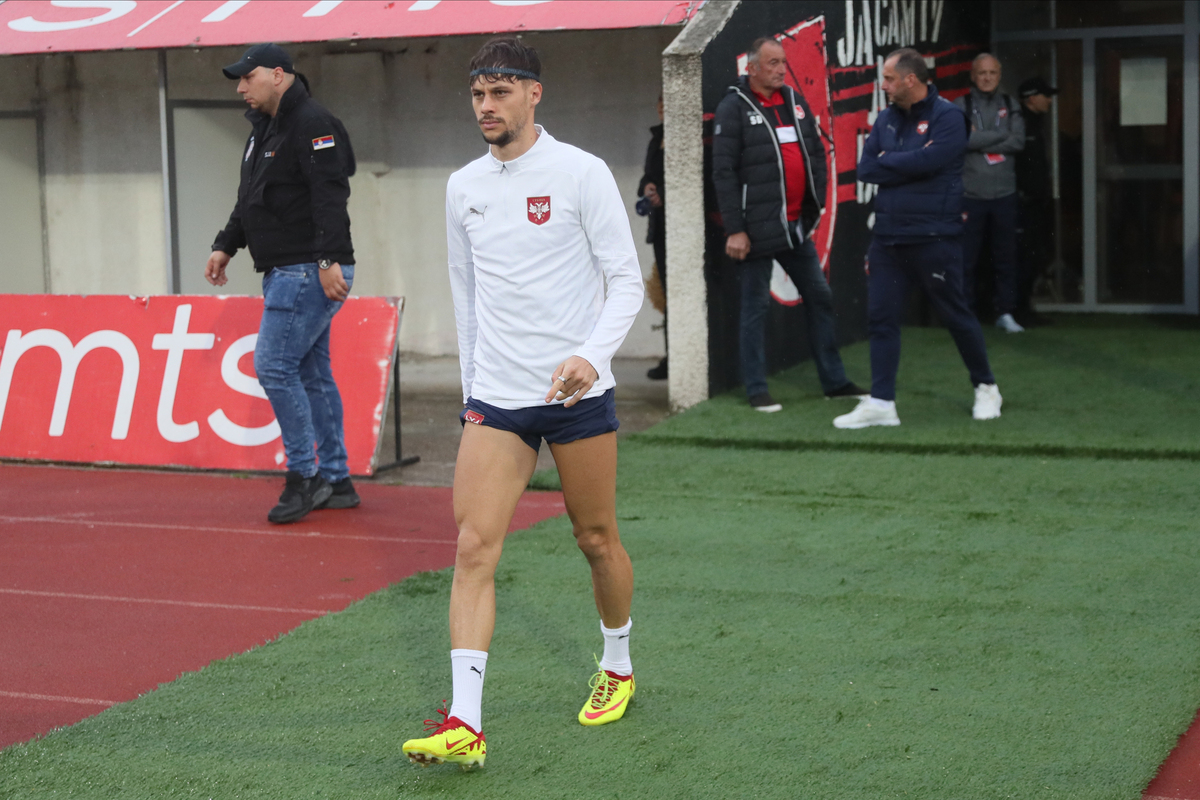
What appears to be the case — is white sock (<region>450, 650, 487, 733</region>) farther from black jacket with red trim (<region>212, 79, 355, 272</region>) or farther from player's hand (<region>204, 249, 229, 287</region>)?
player's hand (<region>204, 249, 229, 287</region>)

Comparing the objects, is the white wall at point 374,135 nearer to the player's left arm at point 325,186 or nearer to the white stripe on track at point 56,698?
the player's left arm at point 325,186

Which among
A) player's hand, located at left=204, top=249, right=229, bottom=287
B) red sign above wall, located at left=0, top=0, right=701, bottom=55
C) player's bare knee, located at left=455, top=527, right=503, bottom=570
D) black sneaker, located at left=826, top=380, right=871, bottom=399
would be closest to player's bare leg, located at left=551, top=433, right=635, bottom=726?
player's bare knee, located at left=455, top=527, right=503, bottom=570

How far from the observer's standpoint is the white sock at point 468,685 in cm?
359

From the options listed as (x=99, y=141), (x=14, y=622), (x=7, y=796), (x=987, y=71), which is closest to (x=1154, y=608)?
(x=7, y=796)

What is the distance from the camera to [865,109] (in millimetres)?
11328

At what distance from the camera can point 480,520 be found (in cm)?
370

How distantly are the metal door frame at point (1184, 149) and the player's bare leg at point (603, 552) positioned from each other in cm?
1067

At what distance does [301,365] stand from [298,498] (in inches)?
25.0

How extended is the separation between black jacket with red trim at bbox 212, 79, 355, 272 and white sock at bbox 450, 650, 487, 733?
3212 mm

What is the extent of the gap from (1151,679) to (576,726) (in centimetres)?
171

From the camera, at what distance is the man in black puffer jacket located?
8.45 metres

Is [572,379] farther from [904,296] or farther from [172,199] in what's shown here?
[172,199]

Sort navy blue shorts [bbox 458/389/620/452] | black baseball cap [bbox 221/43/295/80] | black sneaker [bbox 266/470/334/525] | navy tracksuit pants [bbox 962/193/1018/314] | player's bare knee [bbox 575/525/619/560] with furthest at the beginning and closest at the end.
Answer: navy tracksuit pants [bbox 962/193/1018/314], black sneaker [bbox 266/470/334/525], black baseball cap [bbox 221/43/295/80], player's bare knee [bbox 575/525/619/560], navy blue shorts [bbox 458/389/620/452]

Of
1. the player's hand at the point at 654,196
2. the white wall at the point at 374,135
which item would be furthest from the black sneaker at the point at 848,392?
the white wall at the point at 374,135
